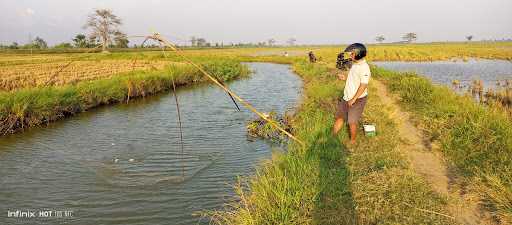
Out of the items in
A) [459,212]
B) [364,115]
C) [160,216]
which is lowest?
[160,216]

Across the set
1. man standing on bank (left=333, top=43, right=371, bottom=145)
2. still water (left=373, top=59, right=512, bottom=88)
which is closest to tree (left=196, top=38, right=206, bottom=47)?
still water (left=373, top=59, right=512, bottom=88)

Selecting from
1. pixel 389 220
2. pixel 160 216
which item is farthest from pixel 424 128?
pixel 160 216

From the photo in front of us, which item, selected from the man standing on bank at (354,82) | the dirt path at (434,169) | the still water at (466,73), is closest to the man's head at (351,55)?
the man standing on bank at (354,82)

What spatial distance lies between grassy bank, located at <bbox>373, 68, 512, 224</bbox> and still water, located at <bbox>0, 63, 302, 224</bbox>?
353 centimetres

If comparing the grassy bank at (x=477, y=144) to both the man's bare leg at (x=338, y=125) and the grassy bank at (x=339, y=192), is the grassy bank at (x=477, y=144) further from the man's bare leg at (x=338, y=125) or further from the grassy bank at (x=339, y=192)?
the man's bare leg at (x=338, y=125)

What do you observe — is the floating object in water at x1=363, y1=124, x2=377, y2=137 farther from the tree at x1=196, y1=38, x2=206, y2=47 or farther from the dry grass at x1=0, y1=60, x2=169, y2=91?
the tree at x1=196, y1=38, x2=206, y2=47

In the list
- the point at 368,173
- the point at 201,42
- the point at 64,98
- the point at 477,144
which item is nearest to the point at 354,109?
the point at 368,173

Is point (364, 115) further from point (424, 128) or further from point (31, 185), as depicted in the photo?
point (31, 185)

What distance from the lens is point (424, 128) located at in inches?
306

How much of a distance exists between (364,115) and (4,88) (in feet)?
49.2

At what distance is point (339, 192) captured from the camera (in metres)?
4.59

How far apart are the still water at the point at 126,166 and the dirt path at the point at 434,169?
294cm

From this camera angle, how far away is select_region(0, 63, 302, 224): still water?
5574 millimetres

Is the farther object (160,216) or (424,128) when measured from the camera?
(424,128)
